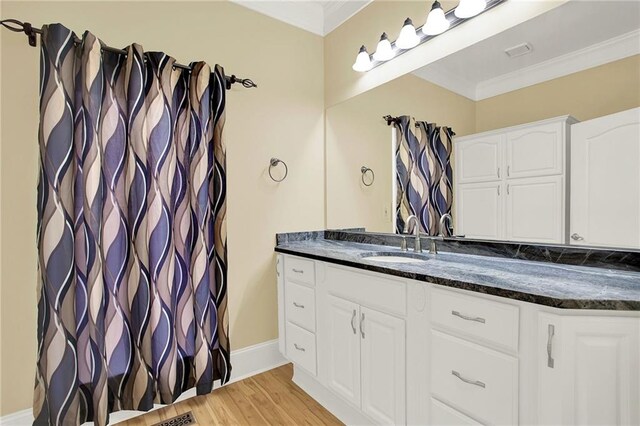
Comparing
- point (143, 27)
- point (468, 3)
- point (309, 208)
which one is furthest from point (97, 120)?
point (468, 3)

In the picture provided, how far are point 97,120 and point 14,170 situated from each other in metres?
0.47

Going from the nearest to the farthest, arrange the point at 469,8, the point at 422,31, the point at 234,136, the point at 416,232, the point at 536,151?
1. the point at 536,151
2. the point at 469,8
3. the point at 422,31
4. the point at 416,232
5. the point at 234,136

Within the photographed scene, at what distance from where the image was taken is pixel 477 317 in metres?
1.12

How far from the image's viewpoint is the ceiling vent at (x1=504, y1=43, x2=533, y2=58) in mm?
1490

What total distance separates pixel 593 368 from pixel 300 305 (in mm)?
1425

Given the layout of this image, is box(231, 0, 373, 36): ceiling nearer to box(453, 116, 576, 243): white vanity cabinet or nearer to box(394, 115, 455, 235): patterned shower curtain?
box(394, 115, 455, 235): patterned shower curtain

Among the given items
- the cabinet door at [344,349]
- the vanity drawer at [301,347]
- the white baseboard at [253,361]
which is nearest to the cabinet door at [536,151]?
the cabinet door at [344,349]

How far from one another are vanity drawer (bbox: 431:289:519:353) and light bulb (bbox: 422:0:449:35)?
1.39 meters

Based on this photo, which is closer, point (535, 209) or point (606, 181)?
point (606, 181)

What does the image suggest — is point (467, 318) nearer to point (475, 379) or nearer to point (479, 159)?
point (475, 379)

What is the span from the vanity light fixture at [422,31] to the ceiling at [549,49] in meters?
0.15

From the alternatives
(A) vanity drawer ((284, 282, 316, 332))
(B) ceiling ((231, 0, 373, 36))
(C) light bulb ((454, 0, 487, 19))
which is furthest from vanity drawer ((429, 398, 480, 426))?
(B) ceiling ((231, 0, 373, 36))

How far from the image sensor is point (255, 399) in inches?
77.9

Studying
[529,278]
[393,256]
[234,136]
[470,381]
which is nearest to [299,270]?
[393,256]
